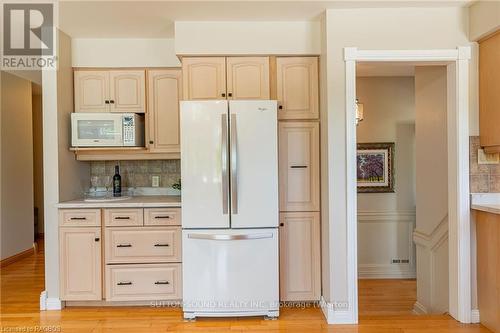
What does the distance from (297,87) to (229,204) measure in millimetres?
1205

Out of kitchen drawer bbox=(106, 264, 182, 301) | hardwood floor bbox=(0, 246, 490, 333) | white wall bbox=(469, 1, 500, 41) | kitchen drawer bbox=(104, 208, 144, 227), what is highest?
white wall bbox=(469, 1, 500, 41)

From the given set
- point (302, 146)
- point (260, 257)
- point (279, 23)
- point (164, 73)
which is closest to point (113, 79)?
point (164, 73)

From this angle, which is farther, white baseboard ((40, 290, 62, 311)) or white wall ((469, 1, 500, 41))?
white baseboard ((40, 290, 62, 311))

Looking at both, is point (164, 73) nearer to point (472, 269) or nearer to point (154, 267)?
point (154, 267)

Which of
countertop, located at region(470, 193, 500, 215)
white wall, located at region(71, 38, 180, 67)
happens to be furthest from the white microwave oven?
countertop, located at region(470, 193, 500, 215)

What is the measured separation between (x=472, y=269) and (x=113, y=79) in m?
3.61

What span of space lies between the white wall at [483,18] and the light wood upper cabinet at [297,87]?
1.23 metres

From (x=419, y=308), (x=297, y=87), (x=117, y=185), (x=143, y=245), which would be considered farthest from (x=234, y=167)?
(x=419, y=308)

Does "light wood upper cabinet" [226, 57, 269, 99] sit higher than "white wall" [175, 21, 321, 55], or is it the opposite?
"white wall" [175, 21, 321, 55]

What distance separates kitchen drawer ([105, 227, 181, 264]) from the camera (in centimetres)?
323

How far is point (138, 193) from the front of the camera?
395 centimetres

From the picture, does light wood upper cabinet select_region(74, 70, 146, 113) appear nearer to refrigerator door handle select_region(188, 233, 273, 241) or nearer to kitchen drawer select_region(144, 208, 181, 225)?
kitchen drawer select_region(144, 208, 181, 225)

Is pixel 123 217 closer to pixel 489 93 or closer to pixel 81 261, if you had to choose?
pixel 81 261

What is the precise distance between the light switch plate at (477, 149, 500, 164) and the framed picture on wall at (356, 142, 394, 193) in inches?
→ 74.1
